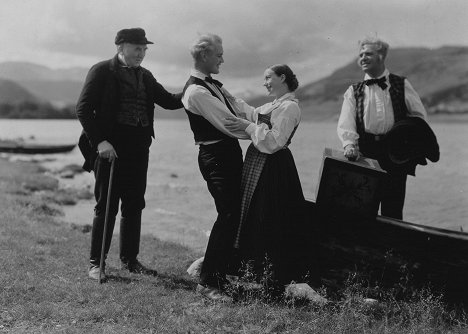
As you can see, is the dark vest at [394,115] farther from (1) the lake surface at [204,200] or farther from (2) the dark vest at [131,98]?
(2) the dark vest at [131,98]

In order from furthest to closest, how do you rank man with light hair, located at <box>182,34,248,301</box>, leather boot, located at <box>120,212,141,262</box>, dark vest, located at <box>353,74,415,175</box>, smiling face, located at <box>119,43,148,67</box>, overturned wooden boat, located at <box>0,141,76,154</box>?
overturned wooden boat, located at <box>0,141,76,154</box> → leather boot, located at <box>120,212,141,262</box> → smiling face, located at <box>119,43,148,67</box> → dark vest, located at <box>353,74,415,175</box> → man with light hair, located at <box>182,34,248,301</box>

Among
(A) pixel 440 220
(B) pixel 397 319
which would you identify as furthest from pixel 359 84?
(A) pixel 440 220

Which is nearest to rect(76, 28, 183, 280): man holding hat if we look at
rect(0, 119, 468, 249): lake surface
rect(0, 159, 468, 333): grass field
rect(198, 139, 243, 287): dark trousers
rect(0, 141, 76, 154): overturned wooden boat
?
rect(0, 159, 468, 333): grass field

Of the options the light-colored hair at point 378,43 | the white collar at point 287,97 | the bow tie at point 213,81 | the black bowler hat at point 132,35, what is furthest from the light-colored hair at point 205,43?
the light-colored hair at point 378,43

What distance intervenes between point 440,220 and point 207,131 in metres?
16.0

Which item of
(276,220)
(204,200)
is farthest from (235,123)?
(204,200)

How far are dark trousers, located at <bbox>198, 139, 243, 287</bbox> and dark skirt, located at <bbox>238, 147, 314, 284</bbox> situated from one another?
11cm

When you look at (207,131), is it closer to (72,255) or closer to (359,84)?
(359,84)

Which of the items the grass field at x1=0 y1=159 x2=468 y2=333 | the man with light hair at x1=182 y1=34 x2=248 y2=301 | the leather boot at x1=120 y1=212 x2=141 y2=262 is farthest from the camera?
the leather boot at x1=120 y1=212 x2=141 y2=262

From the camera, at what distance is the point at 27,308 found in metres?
4.14

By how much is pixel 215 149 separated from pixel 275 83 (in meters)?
0.76

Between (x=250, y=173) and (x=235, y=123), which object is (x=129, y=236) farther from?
(x=235, y=123)

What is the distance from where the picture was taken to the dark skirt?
4536 mm

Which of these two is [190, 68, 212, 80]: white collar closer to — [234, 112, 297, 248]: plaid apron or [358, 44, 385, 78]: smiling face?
[234, 112, 297, 248]: plaid apron
